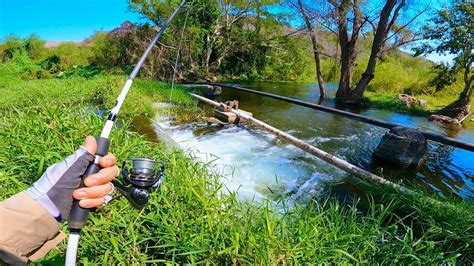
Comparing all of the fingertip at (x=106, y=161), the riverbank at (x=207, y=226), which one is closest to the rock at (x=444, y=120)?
the riverbank at (x=207, y=226)

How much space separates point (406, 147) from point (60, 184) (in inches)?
226

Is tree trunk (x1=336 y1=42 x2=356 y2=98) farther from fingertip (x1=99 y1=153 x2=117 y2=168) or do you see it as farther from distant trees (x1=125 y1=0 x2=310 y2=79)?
fingertip (x1=99 y1=153 x2=117 y2=168)

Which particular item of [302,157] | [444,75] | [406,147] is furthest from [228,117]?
[444,75]

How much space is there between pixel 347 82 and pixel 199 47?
10.6 metres

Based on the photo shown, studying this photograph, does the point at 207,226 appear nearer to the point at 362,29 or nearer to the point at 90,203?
the point at 90,203

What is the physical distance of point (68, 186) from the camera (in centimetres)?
121

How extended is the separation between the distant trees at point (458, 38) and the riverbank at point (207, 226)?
1100 centimetres

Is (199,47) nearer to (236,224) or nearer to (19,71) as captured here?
(19,71)

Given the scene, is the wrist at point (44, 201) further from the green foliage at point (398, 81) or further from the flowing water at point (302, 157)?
the green foliage at point (398, 81)

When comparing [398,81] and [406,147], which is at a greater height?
[398,81]

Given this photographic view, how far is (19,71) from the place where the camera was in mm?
19672

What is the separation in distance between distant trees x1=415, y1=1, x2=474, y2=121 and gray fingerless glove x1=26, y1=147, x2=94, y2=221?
44.8ft

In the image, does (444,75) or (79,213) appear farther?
(444,75)

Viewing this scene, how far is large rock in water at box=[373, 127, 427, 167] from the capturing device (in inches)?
219
